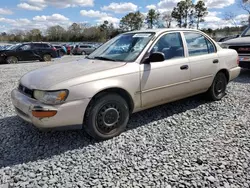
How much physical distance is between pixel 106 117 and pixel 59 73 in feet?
3.00

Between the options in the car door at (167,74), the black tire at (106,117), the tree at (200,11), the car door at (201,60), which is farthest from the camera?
the tree at (200,11)

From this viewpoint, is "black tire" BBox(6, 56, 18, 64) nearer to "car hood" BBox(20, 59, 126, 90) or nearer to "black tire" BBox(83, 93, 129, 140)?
"car hood" BBox(20, 59, 126, 90)

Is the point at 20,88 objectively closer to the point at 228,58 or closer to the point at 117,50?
the point at 117,50

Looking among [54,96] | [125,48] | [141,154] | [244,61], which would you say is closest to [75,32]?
[244,61]

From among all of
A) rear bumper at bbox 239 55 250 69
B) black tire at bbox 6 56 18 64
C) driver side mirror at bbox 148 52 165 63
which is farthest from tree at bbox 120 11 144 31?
driver side mirror at bbox 148 52 165 63

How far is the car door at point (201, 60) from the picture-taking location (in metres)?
4.04

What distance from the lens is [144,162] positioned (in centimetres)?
261

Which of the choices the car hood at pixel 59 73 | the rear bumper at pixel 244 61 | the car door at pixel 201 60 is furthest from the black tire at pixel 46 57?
the car door at pixel 201 60

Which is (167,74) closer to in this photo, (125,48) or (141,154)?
(125,48)

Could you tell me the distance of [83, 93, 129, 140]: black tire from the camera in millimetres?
2959

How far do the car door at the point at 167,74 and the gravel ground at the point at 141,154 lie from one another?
1.47 ft

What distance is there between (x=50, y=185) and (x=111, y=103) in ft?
4.31

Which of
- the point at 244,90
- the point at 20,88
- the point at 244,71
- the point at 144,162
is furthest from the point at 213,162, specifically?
the point at 244,71

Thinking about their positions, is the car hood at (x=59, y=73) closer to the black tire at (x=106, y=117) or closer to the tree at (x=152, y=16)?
the black tire at (x=106, y=117)
